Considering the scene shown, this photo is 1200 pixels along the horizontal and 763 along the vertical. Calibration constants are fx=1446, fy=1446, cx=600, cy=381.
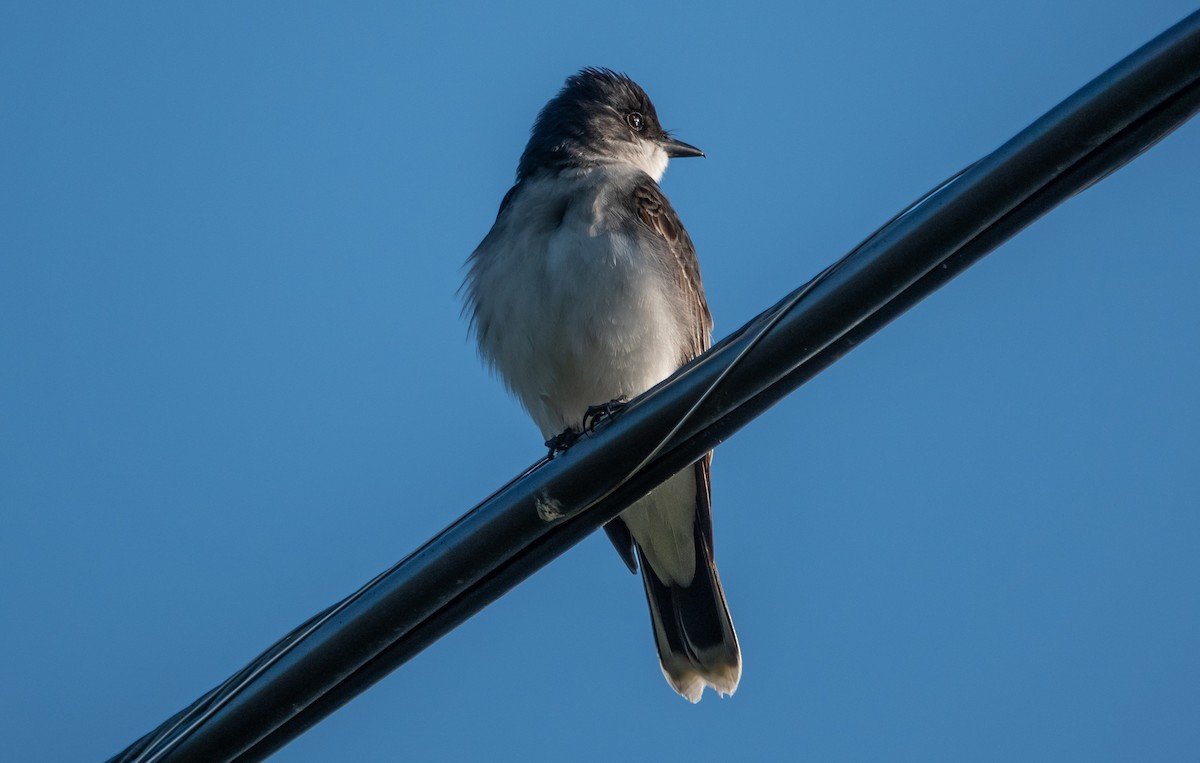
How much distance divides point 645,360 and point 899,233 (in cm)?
343

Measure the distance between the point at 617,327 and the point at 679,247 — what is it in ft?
2.79

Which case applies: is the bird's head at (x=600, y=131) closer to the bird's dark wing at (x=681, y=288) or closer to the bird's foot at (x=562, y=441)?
the bird's dark wing at (x=681, y=288)

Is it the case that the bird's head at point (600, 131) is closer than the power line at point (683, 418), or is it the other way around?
the power line at point (683, 418)

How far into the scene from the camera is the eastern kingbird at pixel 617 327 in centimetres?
656

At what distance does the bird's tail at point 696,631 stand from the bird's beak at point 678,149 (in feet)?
9.80

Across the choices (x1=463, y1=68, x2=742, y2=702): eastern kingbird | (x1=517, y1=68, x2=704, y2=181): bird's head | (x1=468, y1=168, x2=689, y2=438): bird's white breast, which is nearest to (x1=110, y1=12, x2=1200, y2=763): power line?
(x1=463, y1=68, x2=742, y2=702): eastern kingbird

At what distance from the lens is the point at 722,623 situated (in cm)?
713

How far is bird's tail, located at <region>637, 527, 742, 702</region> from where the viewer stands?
7055mm

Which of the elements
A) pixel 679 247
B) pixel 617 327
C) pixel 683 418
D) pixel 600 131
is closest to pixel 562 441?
pixel 617 327

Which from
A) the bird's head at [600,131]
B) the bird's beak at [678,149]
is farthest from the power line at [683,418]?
the bird's beak at [678,149]

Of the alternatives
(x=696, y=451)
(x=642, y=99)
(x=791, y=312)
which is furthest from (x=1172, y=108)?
(x=642, y=99)

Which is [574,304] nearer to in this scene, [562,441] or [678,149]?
[562,441]

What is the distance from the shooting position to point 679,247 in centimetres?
720

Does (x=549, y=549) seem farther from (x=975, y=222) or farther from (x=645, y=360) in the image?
(x=645, y=360)
